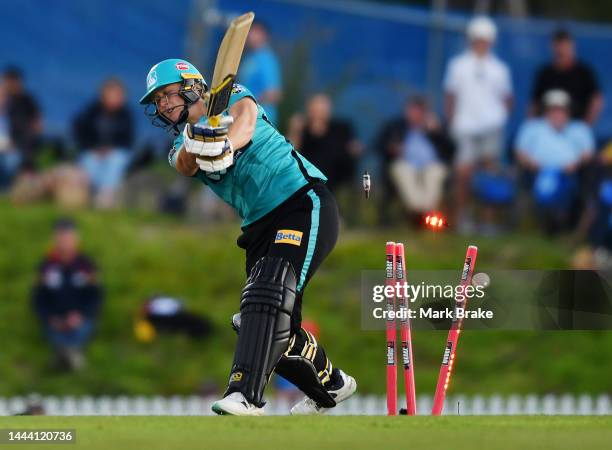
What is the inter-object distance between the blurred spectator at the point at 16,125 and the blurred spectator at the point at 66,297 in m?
1.45

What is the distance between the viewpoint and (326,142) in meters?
16.3

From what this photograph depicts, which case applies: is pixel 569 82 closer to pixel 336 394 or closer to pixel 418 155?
pixel 418 155

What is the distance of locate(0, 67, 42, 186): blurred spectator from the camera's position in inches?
672

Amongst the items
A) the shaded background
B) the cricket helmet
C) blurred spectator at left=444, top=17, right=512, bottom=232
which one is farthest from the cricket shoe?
blurred spectator at left=444, top=17, right=512, bottom=232

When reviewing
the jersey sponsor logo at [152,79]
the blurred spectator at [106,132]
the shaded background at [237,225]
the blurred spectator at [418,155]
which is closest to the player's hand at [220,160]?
the jersey sponsor logo at [152,79]

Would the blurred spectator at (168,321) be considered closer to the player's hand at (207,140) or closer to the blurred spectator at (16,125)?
the blurred spectator at (16,125)

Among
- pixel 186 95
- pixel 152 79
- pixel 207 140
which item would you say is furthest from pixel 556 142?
pixel 207 140

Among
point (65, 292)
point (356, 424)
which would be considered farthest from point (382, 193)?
point (356, 424)

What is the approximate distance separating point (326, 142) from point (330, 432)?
925 centimetres

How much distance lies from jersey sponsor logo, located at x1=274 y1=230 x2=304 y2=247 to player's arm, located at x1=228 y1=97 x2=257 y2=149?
568mm

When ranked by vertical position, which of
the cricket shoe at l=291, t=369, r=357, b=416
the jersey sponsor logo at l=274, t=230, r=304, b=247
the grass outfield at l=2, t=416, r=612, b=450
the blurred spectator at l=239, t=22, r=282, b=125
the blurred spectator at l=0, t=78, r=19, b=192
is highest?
the blurred spectator at l=239, t=22, r=282, b=125

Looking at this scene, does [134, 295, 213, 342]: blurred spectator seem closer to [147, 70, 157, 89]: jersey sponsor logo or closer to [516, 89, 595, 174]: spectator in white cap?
[516, 89, 595, 174]: spectator in white cap

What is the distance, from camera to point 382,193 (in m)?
17.0

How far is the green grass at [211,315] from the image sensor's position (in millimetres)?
16234
